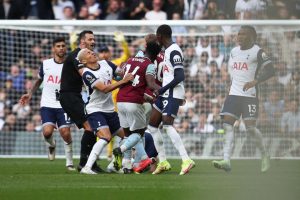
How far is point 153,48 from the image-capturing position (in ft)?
42.5

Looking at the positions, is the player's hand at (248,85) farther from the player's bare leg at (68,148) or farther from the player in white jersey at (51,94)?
the player in white jersey at (51,94)

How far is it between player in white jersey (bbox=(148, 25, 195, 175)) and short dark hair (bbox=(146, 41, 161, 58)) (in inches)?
23.4

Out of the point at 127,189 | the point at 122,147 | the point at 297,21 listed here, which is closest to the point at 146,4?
the point at 122,147

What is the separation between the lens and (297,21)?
131 inches

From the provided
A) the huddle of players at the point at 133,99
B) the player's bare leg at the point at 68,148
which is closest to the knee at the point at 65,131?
the player's bare leg at the point at 68,148

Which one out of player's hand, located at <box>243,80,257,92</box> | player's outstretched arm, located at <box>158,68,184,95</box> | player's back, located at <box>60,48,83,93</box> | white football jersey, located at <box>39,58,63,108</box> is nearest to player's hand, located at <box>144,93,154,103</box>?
player's outstretched arm, located at <box>158,68,184,95</box>

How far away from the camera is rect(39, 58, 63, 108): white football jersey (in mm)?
14773

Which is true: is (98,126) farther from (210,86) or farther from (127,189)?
(210,86)

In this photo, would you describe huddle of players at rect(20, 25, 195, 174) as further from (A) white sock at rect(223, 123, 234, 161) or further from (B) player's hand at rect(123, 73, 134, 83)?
(A) white sock at rect(223, 123, 234, 161)

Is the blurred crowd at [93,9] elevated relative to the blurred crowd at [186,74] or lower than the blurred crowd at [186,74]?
elevated

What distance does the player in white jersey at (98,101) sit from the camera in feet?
39.9

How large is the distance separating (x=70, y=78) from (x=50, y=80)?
180 centimetres

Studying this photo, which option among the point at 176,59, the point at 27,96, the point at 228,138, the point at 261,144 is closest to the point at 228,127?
the point at 228,138

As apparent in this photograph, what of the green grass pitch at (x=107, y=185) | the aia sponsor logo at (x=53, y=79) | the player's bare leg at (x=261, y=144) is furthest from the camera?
the aia sponsor logo at (x=53, y=79)
